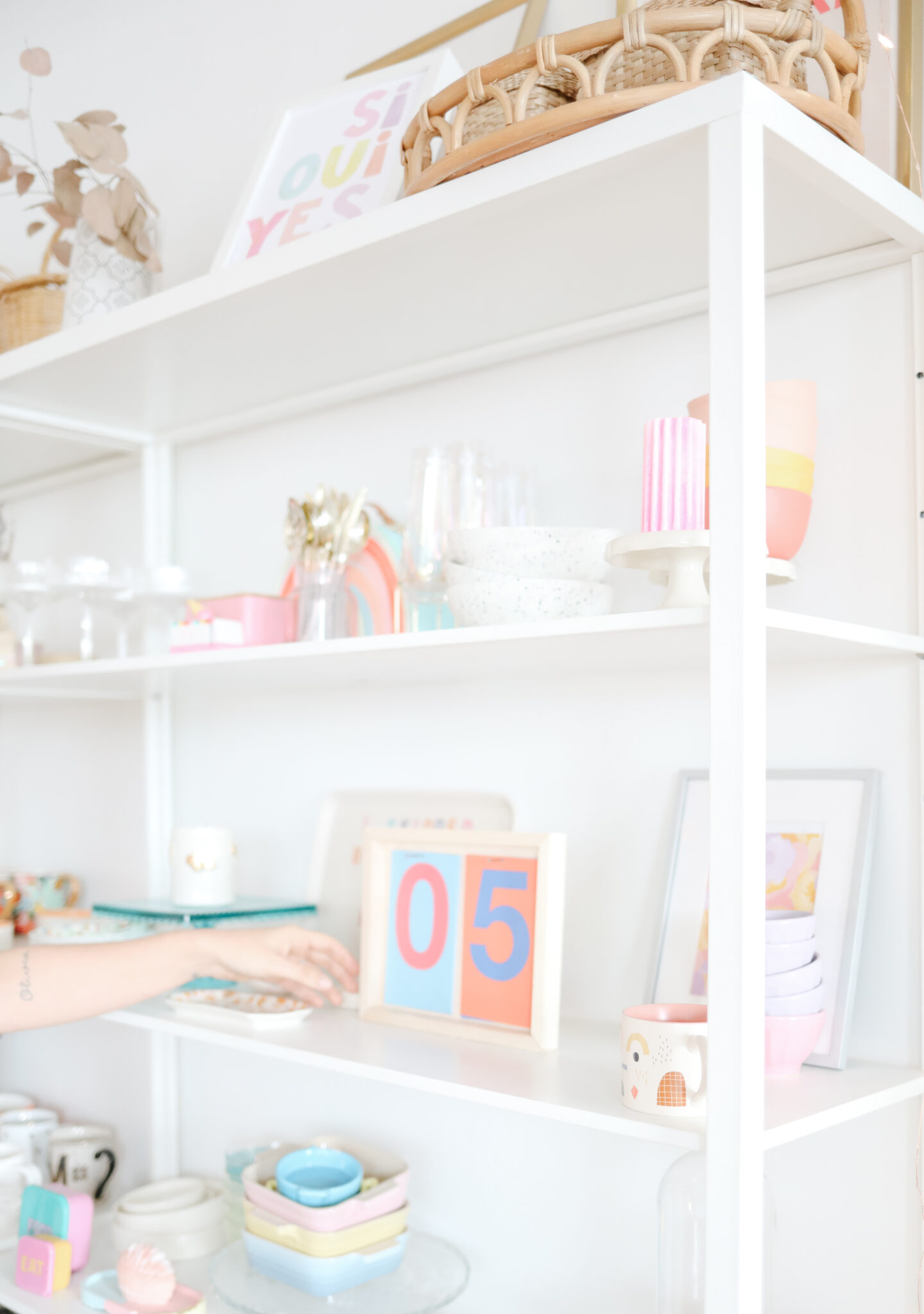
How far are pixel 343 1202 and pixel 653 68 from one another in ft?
3.84

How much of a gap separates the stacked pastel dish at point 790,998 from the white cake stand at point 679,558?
0.28 m

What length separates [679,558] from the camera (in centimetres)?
100

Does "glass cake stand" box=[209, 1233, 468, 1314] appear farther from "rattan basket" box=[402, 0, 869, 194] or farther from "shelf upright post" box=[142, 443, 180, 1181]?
"rattan basket" box=[402, 0, 869, 194]

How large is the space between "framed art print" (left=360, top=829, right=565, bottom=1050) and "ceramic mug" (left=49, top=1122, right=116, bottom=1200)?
75cm

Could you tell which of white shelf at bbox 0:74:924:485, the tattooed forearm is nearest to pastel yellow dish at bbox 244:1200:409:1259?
the tattooed forearm

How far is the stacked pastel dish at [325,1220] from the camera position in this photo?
4.31ft

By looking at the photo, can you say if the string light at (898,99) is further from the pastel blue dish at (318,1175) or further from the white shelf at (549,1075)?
the pastel blue dish at (318,1175)

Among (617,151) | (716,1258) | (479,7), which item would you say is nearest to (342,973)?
(716,1258)

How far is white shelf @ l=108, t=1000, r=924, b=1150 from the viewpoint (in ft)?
3.06

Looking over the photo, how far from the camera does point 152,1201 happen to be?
163 cm

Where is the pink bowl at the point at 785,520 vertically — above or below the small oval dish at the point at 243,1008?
above

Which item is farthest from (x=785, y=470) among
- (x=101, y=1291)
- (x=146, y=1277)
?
(x=101, y=1291)

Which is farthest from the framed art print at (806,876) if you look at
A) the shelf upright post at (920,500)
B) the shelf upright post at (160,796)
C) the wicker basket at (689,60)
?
the shelf upright post at (160,796)

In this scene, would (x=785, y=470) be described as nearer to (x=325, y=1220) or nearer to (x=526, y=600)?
(x=526, y=600)
